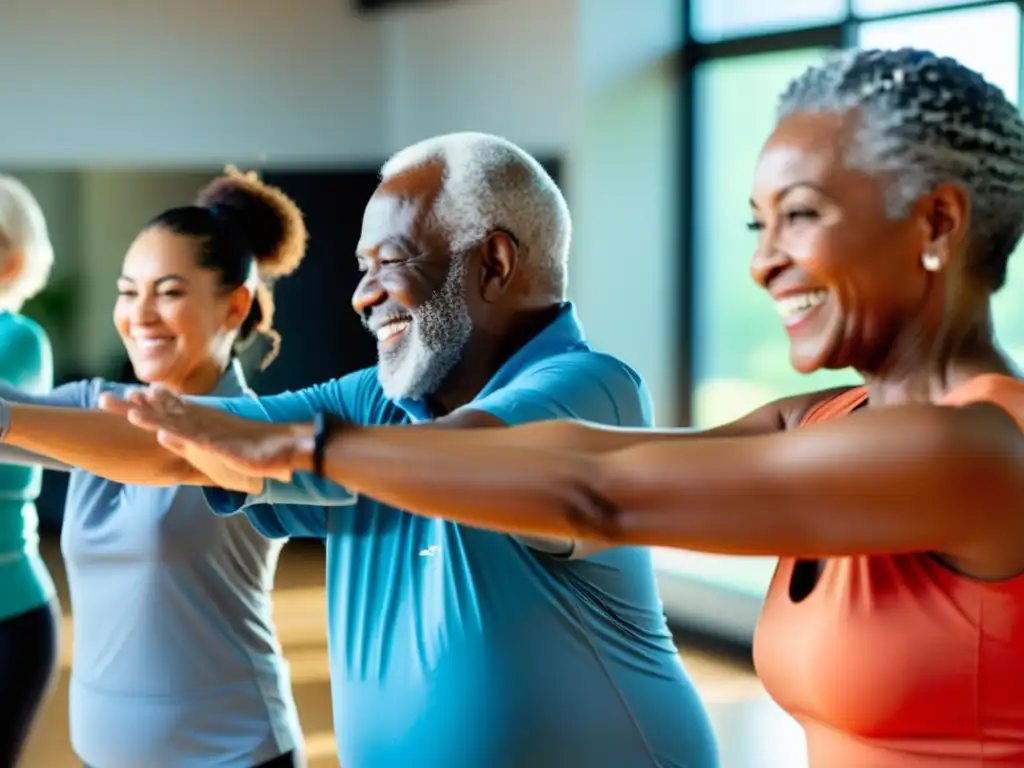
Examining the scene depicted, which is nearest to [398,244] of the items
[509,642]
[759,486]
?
[509,642]

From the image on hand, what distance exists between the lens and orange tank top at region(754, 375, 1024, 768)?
106cm

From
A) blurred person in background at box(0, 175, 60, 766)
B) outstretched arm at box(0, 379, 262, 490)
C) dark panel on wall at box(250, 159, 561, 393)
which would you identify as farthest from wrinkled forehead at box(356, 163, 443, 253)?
dark panel on wall at box(250, 159, 561, 393)

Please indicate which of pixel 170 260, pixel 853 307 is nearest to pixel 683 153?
pixel 170 260

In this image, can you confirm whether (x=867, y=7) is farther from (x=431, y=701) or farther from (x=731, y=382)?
→ (x=431, y=701)

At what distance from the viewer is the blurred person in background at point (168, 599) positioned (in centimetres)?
212

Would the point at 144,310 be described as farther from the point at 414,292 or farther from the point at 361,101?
the point at 361,101

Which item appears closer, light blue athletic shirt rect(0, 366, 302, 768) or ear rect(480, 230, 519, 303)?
ear rect(480, 230, 519, 303)

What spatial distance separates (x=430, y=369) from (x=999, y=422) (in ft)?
2.61

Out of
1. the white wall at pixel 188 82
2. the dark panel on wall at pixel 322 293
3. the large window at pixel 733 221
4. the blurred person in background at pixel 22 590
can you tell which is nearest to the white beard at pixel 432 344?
the blurred person in background at pixel 22 590

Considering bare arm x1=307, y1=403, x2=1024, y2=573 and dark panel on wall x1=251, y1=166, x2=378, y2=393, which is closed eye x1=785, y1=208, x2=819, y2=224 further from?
dark panel on wall x1=251, y1=166, x2=378, y2=393

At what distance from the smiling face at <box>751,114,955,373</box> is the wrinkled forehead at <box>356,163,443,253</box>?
62cm

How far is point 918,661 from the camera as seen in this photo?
1.07 m

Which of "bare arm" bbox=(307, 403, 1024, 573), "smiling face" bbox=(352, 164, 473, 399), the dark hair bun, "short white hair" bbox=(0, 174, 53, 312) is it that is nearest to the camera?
"bare arm" bbox=(307, 403, 1024, 573)

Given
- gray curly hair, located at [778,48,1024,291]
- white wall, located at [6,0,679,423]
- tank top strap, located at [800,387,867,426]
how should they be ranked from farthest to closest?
white wall, located at [6,0,679,423] → tank top strap, located at [800,387,867,426] → gray curly hair, located at [778,48,1024,291]
